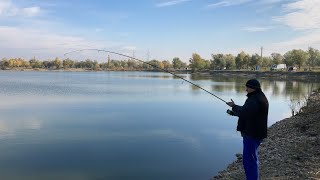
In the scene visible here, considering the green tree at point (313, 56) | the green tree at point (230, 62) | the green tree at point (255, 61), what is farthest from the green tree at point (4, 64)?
the green tree at point (313, 56)

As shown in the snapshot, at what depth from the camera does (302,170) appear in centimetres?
800

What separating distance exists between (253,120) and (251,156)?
672 millimetres

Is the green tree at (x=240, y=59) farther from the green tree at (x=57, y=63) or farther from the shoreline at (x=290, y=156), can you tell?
the shoreline at (x=290, y=156)

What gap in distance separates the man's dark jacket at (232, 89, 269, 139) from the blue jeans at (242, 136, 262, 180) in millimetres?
121

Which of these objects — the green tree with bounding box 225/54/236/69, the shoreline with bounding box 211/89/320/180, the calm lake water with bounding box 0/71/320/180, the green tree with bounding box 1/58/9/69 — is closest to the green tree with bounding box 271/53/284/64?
the green tree with bounding box 225/54/236/69

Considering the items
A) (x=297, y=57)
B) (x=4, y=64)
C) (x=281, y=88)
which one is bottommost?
(x=281, y=88)

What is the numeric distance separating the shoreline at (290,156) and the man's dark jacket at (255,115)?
1.91 metres

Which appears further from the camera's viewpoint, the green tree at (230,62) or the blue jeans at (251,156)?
the green tree at (230,62)

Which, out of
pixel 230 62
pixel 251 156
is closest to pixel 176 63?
pixel 230 62

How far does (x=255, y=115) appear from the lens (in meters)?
6.23

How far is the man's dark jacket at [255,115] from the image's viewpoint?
6.23 metres

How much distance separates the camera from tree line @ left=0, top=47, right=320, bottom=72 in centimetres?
9665

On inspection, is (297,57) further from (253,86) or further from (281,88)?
(253,86)

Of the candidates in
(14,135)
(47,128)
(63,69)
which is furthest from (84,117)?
(63,69)
